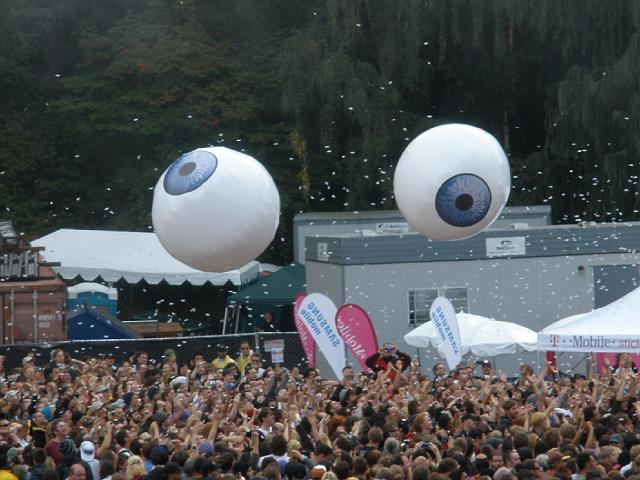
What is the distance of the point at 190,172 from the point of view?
9.44 metres

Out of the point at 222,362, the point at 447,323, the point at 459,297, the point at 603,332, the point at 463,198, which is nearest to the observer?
the point at 463,198

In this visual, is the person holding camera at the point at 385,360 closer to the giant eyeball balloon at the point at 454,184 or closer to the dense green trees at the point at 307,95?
the giant eyeball balloon at the point at 454,184

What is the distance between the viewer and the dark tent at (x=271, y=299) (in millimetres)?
23844

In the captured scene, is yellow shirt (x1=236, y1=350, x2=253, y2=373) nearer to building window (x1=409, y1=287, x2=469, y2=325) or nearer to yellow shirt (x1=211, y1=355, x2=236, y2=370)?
yellow shirt (x1=211, y1=355, x2=236, y2=370)

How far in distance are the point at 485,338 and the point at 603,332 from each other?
458cm

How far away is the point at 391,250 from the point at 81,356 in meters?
4.89

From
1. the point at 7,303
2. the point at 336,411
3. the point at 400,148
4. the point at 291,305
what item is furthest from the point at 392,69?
the point at 336,411

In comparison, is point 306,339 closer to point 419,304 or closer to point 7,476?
point 419,304

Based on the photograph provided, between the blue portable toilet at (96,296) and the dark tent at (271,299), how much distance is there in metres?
2.10

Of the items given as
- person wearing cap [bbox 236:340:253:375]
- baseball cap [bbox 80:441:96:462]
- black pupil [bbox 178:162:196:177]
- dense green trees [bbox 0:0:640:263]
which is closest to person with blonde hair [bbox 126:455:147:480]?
baseball cap [bbox 80:441:96:462]

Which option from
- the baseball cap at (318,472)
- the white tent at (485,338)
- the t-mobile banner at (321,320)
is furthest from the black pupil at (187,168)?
the white tent at (485,338)

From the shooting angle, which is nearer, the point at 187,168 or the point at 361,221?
the point at 187,168

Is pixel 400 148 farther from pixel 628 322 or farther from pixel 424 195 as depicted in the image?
pixel 424 195

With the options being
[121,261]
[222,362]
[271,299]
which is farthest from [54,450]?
[121,261]
